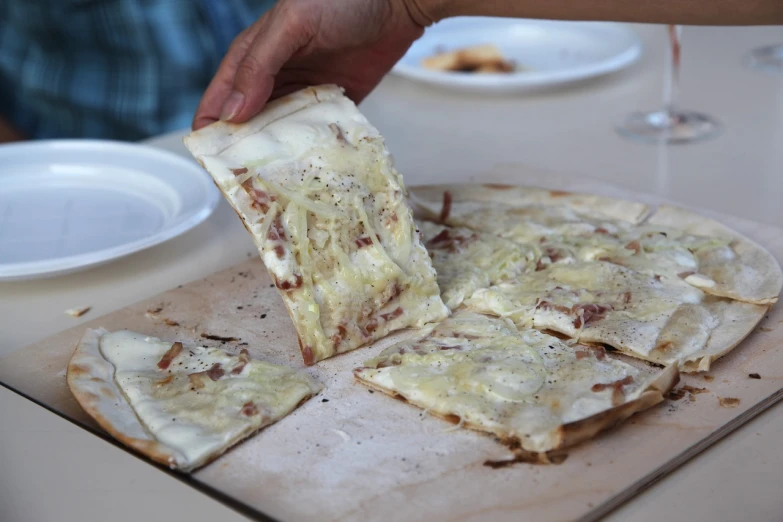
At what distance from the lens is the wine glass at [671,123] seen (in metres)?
Answer: 3.45

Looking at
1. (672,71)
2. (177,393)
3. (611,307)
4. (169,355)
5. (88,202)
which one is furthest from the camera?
(672,71)

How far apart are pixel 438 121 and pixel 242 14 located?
162cm

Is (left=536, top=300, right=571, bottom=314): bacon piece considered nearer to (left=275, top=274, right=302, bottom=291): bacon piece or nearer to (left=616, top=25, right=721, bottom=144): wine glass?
(left=275, top=274, right=302, bottom=291): bacon piece

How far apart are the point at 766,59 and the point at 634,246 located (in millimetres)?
2214

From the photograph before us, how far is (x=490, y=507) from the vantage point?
5.14 feet

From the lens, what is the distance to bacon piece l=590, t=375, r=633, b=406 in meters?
1.78

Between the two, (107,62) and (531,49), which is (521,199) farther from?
(107,62)

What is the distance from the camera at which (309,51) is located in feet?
8.42

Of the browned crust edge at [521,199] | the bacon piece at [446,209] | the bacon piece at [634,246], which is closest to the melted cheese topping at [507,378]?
the bacon piece at [634,246]

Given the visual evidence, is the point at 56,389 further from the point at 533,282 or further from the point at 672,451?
the point at 672,451

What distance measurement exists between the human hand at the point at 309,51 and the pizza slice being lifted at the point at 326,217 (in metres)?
0.09

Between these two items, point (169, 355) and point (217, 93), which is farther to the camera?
point (217, 93)

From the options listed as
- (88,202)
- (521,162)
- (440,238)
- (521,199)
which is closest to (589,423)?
(440,238)

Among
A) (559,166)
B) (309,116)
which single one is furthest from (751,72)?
(309,116)
